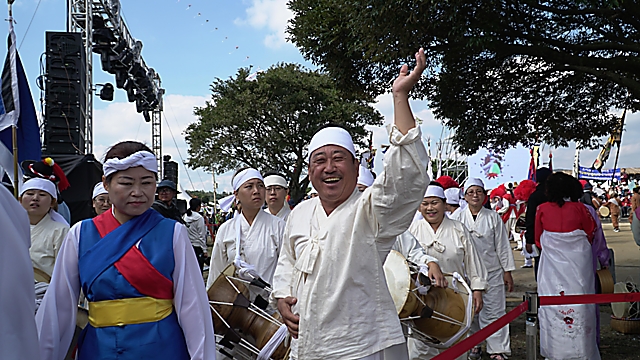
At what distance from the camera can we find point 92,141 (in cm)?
1288

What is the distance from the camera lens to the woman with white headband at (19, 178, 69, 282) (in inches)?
189

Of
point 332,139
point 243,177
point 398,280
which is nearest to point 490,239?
point 243,177

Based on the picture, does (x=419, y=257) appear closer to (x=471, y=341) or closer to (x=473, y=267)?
(x=471, y=341)

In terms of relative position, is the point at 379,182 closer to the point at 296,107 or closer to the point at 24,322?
the point at 24,322

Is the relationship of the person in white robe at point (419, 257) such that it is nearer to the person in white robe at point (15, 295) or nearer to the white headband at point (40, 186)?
the person in white robe at point (15, 295)

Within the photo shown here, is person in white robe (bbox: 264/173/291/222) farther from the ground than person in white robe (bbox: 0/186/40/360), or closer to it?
A: farther from the ground

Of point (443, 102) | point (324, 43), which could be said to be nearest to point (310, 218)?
point (324, 43)

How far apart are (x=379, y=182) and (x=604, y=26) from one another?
7513mm

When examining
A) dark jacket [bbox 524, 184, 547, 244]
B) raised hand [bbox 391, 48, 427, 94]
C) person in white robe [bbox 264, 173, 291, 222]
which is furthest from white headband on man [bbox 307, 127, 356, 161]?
dark jacket [bbox 524, 184, 547, 244]

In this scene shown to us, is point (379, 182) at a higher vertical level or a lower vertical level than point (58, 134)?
lower

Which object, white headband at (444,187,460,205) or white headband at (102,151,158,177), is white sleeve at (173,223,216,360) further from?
white headband at (444,187,460,205)

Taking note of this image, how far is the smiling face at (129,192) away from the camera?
2627mm

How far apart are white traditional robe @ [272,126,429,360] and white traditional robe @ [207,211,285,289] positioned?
2393 mm

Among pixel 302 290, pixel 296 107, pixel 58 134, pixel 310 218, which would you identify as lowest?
pixel 302 290
